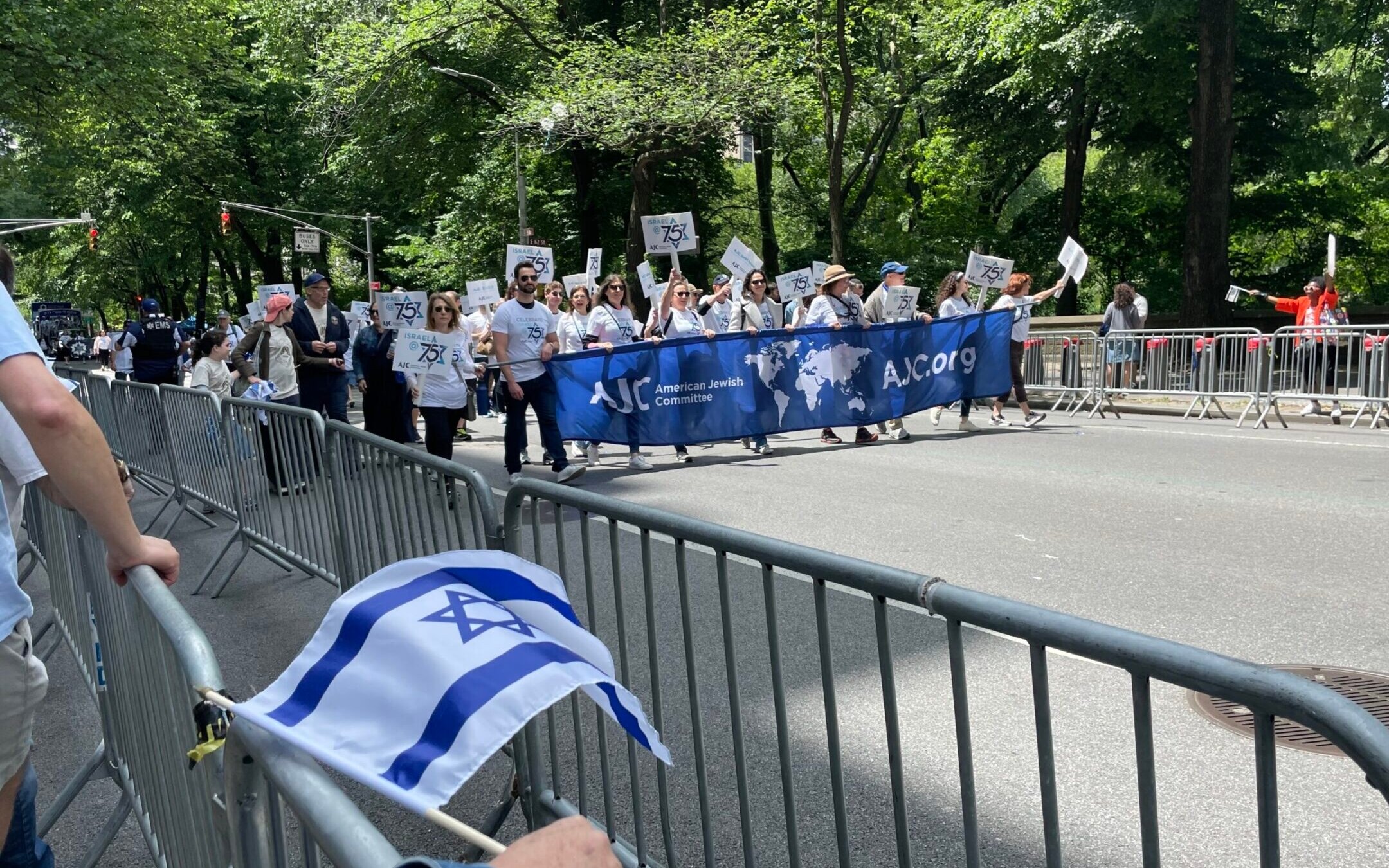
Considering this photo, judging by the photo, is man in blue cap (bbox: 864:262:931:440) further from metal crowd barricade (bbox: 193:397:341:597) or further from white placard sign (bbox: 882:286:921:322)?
metal crowd barricade (bbox: 193:397:341:597)

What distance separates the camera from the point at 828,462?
40.0 feet

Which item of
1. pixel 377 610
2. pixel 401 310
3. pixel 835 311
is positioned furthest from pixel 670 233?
pixel 377 610

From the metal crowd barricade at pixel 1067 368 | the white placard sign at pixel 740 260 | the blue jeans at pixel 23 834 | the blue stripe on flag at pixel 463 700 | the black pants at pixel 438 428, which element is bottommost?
the metal crowd barricade at pixel 1067 368

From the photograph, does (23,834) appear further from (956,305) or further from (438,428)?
(956,305)

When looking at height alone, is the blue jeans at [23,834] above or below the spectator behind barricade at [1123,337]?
above

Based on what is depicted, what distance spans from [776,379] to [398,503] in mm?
8792

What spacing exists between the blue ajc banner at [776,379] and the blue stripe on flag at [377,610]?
9.29 meters

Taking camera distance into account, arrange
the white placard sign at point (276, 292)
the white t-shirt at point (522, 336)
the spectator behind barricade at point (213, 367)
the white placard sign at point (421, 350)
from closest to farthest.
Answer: the white placard sign at point (421, 350) < the white t-shirt at point (522, 336) < the white placard sign at point (276, 292) < the spectator behind barricade at point (213, 367)

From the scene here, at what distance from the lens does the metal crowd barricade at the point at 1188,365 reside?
15.8 metres

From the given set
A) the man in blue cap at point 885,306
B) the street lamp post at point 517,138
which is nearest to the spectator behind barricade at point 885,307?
the man in blue cap at point 885,306

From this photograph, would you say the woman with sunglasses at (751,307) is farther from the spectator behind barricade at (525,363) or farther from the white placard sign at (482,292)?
the spectator behind barricade at (525,363)

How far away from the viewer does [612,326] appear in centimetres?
1308

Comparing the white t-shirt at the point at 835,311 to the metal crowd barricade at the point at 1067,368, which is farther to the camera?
the metal crowd barricade at the point at 1067,368

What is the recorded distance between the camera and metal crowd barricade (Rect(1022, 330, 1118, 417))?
17.8 m
